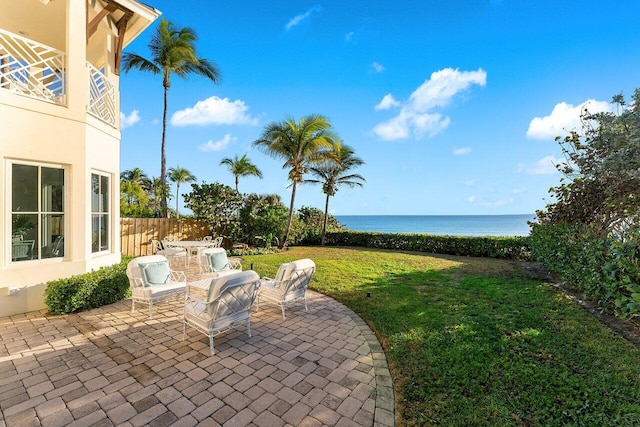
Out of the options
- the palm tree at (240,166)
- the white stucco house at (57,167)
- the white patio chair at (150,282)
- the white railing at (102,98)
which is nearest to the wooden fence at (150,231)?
the white stucco house at (57,167)

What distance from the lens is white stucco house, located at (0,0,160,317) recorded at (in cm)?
519

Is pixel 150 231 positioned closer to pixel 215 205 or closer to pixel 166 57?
pixel 215 205

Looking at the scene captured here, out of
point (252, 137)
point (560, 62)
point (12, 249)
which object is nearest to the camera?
point (12, 249)

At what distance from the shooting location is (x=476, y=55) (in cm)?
1151

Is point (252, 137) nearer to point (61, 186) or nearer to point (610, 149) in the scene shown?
point (61, 186)

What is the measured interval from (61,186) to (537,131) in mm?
14949

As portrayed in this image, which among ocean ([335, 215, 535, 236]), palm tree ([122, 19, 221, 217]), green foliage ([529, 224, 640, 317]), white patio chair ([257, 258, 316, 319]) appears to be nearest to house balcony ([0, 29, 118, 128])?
white patio chair ([257, 258, 316, 319])

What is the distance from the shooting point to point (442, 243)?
15398mm

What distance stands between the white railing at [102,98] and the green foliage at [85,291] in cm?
375

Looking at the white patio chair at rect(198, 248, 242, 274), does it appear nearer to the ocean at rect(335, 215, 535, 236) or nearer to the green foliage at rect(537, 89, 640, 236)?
the green foliage at rect(537, 89, 640, 236)

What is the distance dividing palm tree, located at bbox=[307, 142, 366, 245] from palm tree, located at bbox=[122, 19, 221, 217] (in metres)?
9.34

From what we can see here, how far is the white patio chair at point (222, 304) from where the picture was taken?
4.02 metres

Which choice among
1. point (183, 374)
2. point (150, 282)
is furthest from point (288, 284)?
point (150, 282)

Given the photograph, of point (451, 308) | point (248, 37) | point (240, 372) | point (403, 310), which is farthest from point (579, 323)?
point (248, 37)
